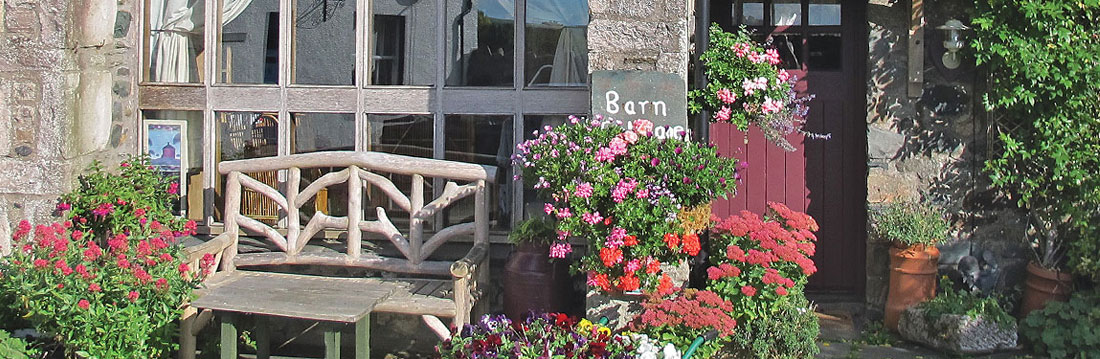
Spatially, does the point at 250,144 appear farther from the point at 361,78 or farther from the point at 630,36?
the point at 630,36

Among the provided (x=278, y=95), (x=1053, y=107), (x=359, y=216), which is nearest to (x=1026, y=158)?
(x=1053, y=107)

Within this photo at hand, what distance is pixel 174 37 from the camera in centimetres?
617

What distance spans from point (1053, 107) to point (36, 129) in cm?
573

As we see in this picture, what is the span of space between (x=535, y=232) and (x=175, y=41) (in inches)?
101

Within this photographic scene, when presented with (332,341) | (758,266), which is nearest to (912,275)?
(758,266)

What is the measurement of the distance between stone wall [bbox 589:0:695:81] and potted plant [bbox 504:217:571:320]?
0.98 metres

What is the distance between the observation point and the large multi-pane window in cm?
598

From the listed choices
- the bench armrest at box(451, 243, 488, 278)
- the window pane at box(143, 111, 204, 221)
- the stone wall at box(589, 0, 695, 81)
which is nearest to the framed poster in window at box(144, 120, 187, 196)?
the window pane at box(143, 111, 204, 221)

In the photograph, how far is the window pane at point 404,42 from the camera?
6031mm

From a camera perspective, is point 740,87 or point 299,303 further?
point 740,87

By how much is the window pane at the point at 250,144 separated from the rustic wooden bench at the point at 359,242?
126mm

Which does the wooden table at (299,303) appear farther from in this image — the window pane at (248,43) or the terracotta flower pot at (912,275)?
the terracotta flower pot at (912,275)

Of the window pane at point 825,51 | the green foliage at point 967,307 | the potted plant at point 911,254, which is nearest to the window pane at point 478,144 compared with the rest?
the window pane at point 825,51

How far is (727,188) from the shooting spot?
4906 mm
